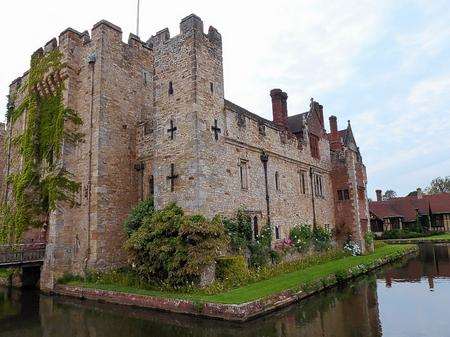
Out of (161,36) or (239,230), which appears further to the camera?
(161,36)

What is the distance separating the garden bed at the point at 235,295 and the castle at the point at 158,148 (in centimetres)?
275

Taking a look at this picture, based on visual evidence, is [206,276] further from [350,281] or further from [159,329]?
[350,281]

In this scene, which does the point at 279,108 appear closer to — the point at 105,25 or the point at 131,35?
the point at 131,35

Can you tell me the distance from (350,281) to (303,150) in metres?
9.94

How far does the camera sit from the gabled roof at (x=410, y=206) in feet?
169

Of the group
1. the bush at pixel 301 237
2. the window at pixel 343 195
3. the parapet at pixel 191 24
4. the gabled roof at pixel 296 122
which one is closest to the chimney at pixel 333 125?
the gabled roof at pixel 296 122

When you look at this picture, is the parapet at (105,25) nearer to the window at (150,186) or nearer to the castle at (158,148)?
the castle at (158,148)

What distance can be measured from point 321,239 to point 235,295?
13080 millimetres

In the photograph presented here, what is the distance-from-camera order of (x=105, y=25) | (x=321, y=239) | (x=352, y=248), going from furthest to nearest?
(x=352, y=248) < (x=321, y=239) < (x=105, y=25)

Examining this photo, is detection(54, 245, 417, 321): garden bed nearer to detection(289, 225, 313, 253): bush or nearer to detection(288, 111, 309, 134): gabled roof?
detection(289, 225, 313, 253): bush

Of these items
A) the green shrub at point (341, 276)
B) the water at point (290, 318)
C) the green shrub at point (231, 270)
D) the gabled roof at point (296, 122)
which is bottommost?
the water at point (290, 318)

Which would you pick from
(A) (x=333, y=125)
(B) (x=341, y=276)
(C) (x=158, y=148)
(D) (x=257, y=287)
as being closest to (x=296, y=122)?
(A) (x=333, y=125)

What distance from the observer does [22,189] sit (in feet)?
66.1

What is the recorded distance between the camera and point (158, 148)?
17.3 meters
